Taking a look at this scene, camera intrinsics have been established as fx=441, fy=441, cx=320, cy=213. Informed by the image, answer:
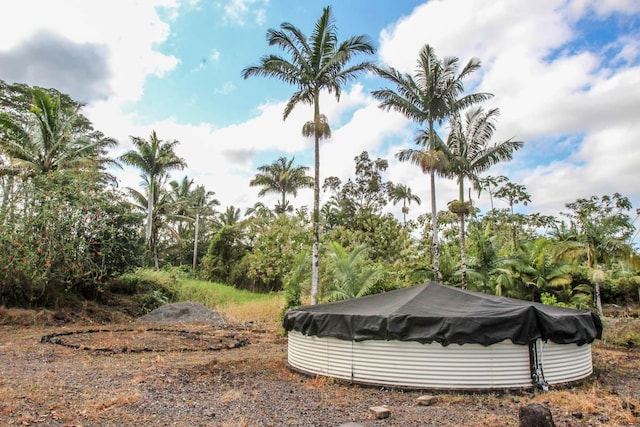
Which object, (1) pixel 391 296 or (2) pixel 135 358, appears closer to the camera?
(1) pixel 391 296

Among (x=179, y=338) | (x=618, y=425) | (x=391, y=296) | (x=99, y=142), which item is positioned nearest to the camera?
(x=618, y=425)

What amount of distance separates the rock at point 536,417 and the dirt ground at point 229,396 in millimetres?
748

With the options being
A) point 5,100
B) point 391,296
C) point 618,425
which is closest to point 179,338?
point 391,296

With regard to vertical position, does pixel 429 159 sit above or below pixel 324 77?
below

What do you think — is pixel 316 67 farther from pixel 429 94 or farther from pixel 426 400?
A: pixel 426 400

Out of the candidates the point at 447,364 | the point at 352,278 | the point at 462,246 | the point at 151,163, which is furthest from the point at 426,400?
the point at 151,163

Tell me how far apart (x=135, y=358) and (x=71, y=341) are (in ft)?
10.9

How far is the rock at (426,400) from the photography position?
18.5 feet

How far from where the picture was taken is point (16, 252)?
1430 cm

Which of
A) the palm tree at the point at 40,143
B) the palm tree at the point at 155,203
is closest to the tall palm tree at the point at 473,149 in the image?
the palm tree at the point at 40,143

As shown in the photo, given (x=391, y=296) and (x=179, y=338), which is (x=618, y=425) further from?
(x=179, y=338)

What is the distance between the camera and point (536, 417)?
3.98 metres

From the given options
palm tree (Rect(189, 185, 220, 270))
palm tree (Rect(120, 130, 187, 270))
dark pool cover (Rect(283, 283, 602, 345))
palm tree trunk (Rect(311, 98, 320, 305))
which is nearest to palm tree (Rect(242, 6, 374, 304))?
palm tree trunk (Rect(311, 98, 320, 305))

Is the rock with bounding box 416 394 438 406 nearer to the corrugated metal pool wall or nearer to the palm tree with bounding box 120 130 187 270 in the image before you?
the corrugated metal pool wall
